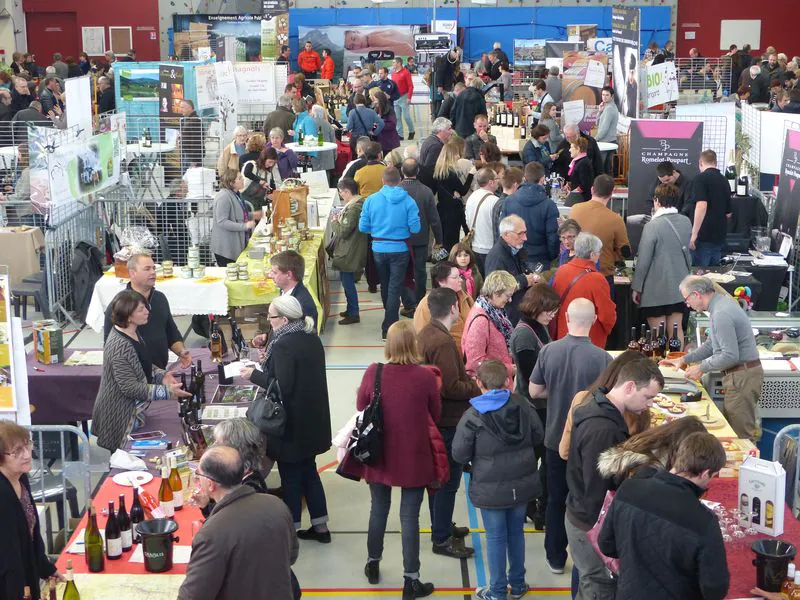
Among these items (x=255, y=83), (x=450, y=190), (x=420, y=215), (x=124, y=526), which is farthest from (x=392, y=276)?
(x=255, y=83)

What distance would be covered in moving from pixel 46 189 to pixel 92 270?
841mm

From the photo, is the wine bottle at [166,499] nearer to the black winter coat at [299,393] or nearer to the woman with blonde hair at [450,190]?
the black winter coat at [299,393]

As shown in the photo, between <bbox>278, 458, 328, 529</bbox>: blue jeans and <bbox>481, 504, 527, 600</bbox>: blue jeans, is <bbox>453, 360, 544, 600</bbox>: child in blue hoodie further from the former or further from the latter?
<bbox>278, 458, 328, 529</bbox>: blue jeans

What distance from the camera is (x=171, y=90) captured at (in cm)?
1372

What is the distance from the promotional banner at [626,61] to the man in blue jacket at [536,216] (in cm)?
479

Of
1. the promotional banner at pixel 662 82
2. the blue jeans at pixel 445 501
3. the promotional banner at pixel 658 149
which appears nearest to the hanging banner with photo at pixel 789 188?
the promotional banner at pixel 658 149

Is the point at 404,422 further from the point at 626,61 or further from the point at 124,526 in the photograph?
the point at 626,61

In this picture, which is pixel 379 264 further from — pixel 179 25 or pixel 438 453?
pixel 179 25

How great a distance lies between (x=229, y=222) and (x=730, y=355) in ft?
15.3

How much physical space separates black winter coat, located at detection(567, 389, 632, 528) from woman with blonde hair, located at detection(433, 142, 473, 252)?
618cm

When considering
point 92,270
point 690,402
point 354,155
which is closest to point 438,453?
point 690,402

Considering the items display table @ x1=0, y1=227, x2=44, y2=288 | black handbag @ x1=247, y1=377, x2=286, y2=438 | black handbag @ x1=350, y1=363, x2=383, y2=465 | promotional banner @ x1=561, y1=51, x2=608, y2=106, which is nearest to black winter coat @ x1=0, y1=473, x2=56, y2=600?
black handbag @ x1=247, y1=377, x2=286, y2=438

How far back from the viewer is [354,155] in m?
14.9

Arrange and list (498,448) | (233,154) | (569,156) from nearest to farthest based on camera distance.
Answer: (498,448) → (233,154) → (569,156)
